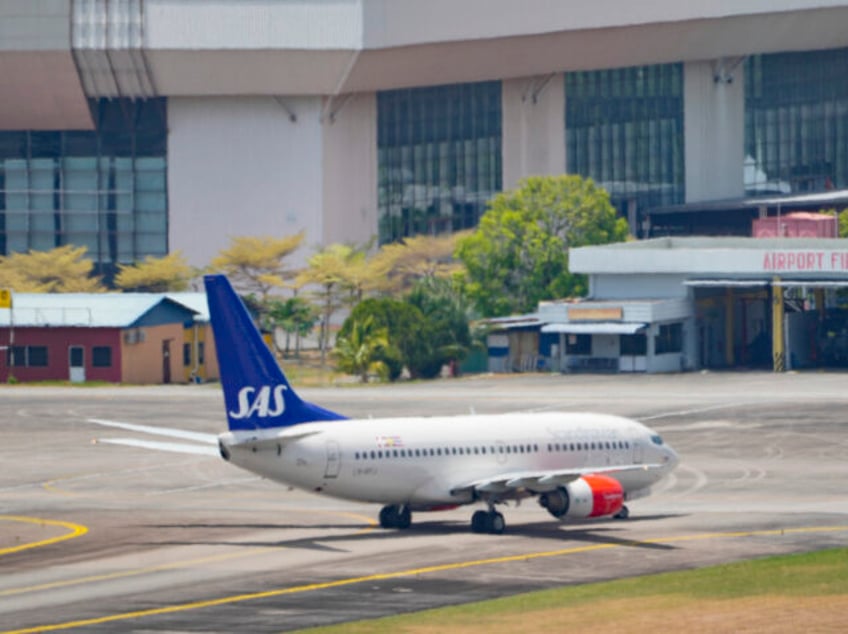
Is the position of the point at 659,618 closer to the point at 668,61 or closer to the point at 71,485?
the point at 71,485

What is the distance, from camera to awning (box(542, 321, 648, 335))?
393ft

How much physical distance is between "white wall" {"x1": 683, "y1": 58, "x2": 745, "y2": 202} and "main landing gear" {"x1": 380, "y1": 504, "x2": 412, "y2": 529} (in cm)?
12111

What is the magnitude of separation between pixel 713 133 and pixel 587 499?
123291 millimetres

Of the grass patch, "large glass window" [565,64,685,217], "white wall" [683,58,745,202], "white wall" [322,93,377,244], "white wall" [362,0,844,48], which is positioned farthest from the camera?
Result: "large glass window" [565,64,685,217]

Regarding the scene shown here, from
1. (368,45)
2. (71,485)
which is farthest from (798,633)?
(368,45)

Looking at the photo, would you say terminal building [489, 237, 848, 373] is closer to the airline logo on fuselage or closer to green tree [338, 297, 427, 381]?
green tree [338, 297, 427, 381]

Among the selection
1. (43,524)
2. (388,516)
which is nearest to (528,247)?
(43,524)

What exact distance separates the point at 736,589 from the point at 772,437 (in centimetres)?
4050

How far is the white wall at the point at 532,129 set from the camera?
6836 inches

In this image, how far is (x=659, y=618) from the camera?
4191cm

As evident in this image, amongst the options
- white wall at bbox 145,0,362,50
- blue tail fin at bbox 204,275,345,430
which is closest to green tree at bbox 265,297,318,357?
white wall at bbox 145,0,362,50

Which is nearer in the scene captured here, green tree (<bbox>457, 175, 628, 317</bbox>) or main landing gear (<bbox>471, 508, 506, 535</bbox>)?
main landing gear (<bbox>471, 508, 506, 535</bbox>)

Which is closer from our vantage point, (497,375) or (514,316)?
(497,375)

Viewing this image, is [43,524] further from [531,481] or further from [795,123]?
[795,123]
